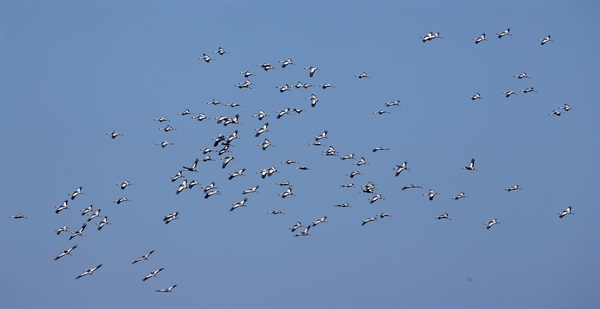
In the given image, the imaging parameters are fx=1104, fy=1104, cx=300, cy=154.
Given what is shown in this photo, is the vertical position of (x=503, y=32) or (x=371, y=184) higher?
(x=503, y=32)

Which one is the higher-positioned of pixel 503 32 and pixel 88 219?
pixel 503 32

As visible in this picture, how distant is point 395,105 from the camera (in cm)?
10569

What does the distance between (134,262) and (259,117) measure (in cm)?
1799

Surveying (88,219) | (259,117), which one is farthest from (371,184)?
(88,219)

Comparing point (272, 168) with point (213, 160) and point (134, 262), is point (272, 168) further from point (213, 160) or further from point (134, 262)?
point (134, 262)

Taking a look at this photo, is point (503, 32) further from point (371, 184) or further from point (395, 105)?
point (371, 184)

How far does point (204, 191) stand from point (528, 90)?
33.3 m

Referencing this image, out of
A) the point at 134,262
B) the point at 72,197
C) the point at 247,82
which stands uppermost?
the point at 247,82

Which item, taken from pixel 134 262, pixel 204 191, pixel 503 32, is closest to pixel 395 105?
pixel 503 32

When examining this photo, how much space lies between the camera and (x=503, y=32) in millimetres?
106000

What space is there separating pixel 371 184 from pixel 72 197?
28.5 meters

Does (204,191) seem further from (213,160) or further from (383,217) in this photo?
(383,217)

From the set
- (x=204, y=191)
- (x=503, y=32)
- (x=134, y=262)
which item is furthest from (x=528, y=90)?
(x=134, y=262)

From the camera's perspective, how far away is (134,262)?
103188mm
